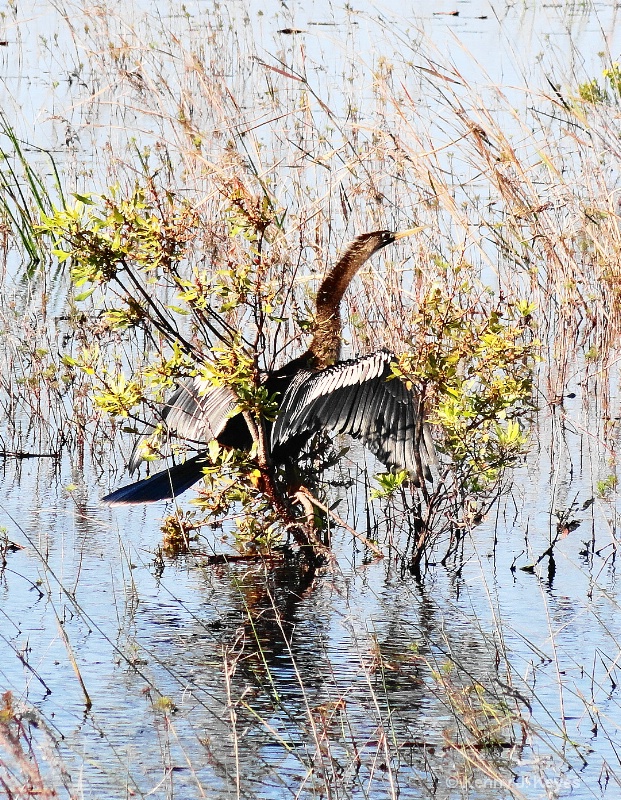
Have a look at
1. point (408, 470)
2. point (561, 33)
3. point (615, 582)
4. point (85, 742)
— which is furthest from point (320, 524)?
point (561, 33)

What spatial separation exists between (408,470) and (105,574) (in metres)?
1.16

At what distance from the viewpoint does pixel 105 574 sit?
484 centimetres

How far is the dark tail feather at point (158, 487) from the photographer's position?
5.11m

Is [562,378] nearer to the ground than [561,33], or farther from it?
nearer to the ground

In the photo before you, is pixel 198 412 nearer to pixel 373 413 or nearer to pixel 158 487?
pixel 158 487

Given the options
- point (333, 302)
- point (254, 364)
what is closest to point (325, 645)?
point (254, 364)

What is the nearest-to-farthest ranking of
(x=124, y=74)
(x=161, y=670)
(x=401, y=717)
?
(x=401, y=717) < (x=161, y=670) < (x=124, y=74)

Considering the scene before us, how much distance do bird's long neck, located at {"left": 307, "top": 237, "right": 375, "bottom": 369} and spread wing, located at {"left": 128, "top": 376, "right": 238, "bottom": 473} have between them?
39cm

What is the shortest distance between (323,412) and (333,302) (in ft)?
2.32

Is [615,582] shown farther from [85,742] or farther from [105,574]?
[85,742]

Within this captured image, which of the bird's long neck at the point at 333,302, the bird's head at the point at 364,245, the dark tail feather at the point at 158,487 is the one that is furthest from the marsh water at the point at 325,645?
the bird's head at the point at 364,245

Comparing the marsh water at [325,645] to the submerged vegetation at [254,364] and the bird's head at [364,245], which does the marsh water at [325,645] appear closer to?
the submerged vegetation at [254,364]

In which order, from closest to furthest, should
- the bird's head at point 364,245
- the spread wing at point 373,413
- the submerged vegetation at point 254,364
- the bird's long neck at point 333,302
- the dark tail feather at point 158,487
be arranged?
the submerged vegetation at point 254,364 → the spread wing at point 373,413 → the dark tail feather at point 158,487 → the bird's long neck at point 333,302 → the bird's head at point 364,245

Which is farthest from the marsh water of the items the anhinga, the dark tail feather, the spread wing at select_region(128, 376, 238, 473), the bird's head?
the bird's head
